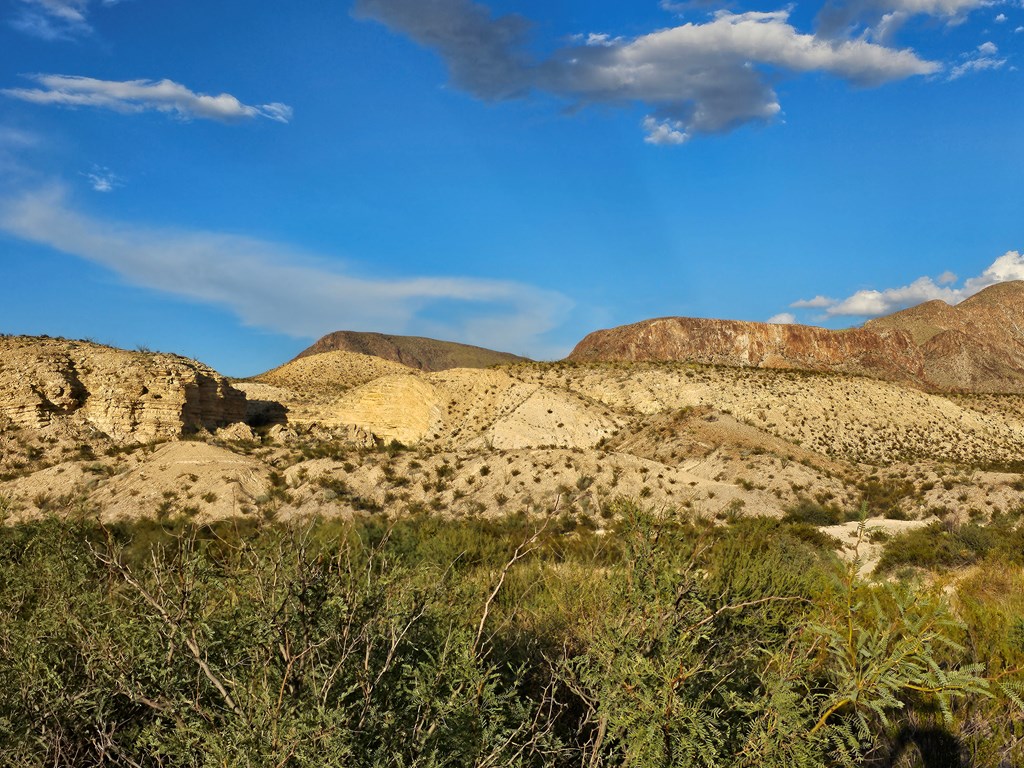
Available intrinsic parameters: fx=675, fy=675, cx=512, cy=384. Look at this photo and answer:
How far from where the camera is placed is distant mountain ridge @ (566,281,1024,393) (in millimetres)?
79438

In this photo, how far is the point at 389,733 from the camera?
11.2 feet

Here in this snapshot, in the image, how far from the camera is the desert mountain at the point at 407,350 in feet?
428

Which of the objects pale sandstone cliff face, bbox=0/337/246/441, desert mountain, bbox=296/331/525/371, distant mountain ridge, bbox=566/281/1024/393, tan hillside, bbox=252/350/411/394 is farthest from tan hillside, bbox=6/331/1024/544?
desert mountain, bbox=296/331/525/371

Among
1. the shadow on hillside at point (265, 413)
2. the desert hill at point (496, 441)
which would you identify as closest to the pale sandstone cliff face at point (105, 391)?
the desert hill at point (496, 441)

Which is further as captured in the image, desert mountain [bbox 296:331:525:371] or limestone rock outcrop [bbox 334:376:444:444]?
desert mountain [bbox 296:331:525:371]

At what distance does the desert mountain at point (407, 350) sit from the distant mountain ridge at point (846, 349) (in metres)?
44.3

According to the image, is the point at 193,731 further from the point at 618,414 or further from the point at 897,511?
the point at 618,414

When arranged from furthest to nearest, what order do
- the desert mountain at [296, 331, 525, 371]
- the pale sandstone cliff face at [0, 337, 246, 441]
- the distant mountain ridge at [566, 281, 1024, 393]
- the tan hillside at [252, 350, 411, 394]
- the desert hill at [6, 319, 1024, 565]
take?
1. the desert mountain at [296, 331, 525, 371]
2. the distant mountain ridge at [566, 281, 1024, 393]
3. the tan hillside at [252, 350, 411, 394]
4. the pale sandstone cliff face at [0, 337, 246, 441]
5. the desert hill at [6, 319, 1024, 565]

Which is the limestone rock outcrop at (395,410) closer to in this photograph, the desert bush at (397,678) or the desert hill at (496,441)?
the desert hill at (496,441)

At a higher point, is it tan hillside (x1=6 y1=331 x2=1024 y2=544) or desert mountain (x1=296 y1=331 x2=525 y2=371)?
desert mountain (x1=296 y1=331 x2=525 y2=371)

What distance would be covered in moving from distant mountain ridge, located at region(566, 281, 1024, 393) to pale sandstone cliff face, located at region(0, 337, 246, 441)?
167 feet

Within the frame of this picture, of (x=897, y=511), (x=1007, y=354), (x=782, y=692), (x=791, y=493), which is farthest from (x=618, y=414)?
(x=1007, y=354)

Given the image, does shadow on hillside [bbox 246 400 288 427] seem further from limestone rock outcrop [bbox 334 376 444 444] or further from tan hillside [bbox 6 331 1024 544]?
limestone rock outcrop [bbox 334 376 444 444]

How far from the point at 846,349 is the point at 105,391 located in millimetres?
77018
